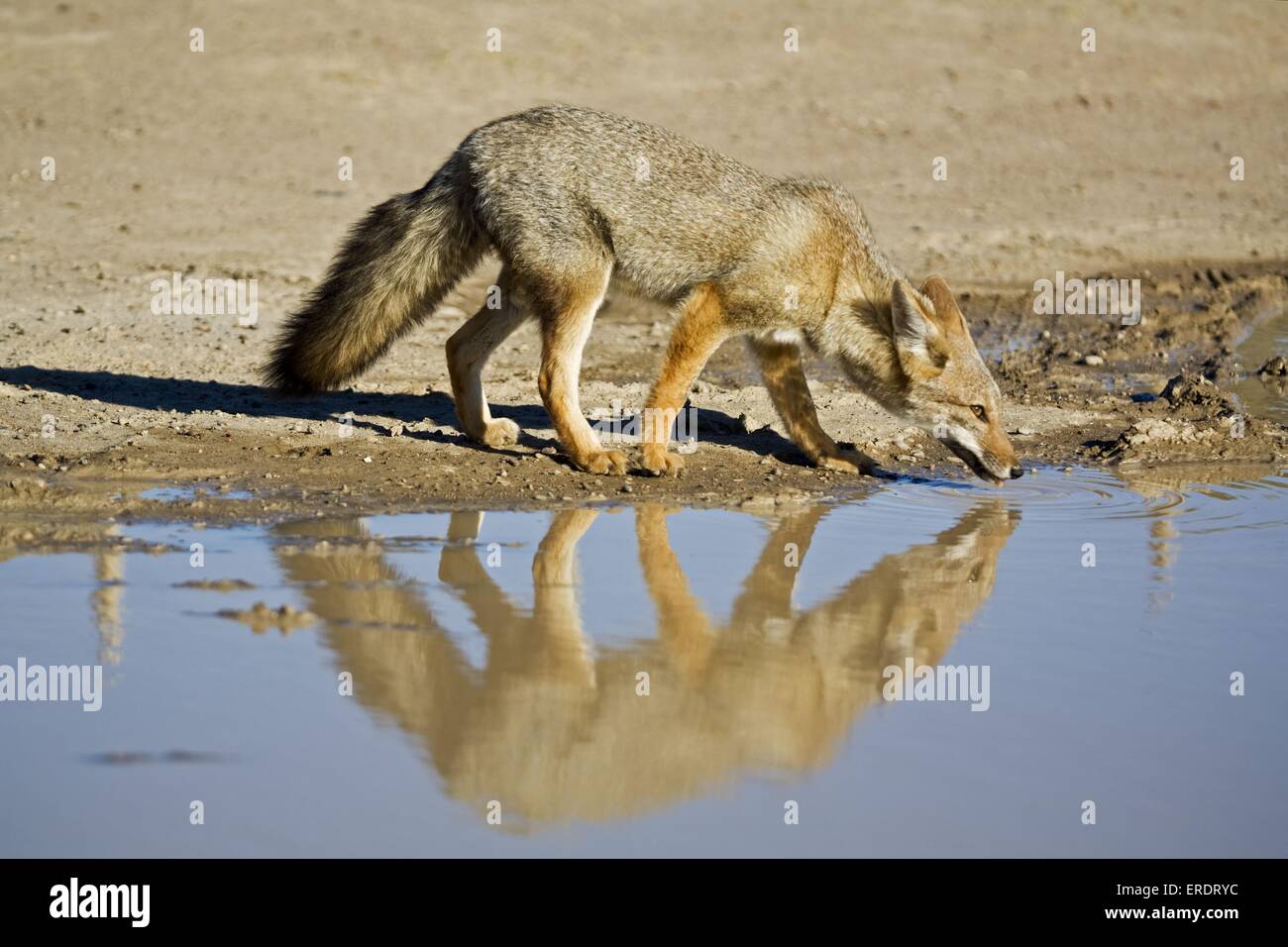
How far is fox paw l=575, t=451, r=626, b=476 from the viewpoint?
878 cm

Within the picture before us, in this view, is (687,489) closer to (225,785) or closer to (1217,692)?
(1217,692)

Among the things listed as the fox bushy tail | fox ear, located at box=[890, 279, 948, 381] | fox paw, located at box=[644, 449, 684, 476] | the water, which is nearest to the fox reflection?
the water

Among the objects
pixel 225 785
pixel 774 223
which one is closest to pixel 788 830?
pixel 225 785

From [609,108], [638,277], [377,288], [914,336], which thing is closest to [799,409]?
[914,336]

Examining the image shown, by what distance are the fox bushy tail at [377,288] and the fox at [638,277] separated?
1 centimetres

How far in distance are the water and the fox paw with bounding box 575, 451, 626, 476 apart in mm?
681

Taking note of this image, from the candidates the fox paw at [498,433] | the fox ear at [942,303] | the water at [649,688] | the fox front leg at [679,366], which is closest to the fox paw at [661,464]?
the fox front leg at [679,366]

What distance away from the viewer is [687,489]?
865 centimetres

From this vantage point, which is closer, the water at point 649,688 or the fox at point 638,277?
the water at point 649,688

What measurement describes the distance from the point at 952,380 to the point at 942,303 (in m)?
0.44

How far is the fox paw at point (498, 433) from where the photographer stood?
30.5 ft

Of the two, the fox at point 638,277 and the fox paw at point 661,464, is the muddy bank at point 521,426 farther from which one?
the fox at point 638,277

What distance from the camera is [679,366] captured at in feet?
28.7

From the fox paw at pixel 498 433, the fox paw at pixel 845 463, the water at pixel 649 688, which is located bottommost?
the water at pixel 649 688
